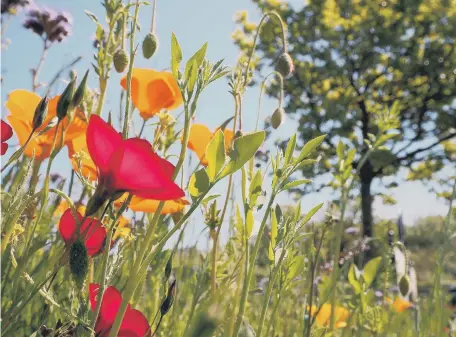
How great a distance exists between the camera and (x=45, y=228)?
1.10m

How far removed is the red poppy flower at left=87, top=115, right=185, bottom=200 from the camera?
1.21 ft

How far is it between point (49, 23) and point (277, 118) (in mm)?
1398

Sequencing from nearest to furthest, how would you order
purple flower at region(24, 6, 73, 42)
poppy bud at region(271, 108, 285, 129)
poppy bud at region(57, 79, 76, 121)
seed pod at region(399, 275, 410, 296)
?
poppy bud at region(57, 79, 76, 121)
poppy bud at region(271, 108, 285, 129)
seed pod at region(399, 275, 410, 296)
purple flower at region(24, 6, 73, 42)

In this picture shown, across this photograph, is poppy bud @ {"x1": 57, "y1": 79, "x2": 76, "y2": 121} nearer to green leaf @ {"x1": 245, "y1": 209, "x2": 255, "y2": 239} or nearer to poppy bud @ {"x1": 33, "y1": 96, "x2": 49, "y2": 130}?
poppy bud @ {"x1": 33, "y1": 96, "x2": 49, "y2": 130}

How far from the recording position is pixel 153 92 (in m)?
0.64

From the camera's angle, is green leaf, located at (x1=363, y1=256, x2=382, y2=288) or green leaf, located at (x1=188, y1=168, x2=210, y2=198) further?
green leaf, located at (x1=363, y1=256, x2=382, y2=288)

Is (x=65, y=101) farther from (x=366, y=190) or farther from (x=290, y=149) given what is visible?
(x=366, y=190)

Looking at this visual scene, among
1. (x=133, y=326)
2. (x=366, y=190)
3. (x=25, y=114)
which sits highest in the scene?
(x=366, y=190)

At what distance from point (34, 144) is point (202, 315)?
1.56 feet

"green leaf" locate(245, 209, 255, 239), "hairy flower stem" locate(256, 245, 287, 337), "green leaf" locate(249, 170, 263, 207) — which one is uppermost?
"green leaf" locate(249, 170, 263, 207)

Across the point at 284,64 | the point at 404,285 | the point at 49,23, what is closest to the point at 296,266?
the point at 284,64

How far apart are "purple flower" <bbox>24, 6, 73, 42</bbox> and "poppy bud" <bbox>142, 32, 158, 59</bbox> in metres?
1.34

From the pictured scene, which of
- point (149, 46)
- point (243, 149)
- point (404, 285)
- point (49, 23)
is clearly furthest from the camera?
point (49, 23)

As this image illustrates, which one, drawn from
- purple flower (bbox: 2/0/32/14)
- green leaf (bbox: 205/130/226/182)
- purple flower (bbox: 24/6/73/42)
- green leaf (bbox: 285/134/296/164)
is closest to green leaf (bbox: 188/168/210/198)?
green leaf (bbox: 205/130/226/182)
